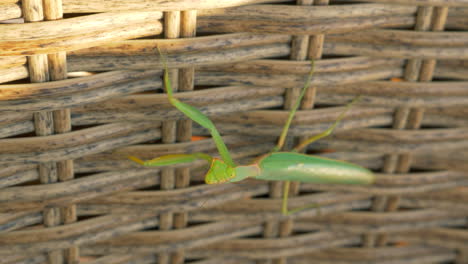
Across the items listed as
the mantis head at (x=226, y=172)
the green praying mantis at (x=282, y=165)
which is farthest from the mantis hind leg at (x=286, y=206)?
the mantis head at (x=226, y=172)

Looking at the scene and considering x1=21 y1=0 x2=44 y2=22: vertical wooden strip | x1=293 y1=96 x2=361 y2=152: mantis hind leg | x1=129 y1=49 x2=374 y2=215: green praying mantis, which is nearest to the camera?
x1=21 y1=0 x2=44 y2=22: vertical wooden strip

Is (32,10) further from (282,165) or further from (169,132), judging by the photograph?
(282,165)

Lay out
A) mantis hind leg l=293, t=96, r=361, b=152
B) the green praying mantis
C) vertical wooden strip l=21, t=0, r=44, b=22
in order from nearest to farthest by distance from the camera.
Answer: vertical wooden strip l=21, t=0, r=44, b=22
the green praying mantis
mantis hind leg l=293, t=96, r=361, b=152

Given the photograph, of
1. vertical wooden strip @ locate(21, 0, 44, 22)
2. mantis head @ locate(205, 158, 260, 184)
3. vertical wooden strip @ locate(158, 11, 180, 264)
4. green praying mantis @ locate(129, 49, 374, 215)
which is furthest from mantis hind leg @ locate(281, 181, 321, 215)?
vertical wooden strip @ locate(21, 0, 44, 22)

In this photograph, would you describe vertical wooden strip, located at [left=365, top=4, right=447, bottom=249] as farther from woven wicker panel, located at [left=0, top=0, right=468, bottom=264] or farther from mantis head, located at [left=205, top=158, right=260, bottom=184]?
mantis head, located at [left=205, top=158, right=260, bottom=184]

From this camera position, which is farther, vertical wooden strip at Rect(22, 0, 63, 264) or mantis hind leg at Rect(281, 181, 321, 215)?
mantis hind leg at Rect(281, 181, 321, 215)

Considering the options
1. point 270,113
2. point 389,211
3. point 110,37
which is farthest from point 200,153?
point 389,211

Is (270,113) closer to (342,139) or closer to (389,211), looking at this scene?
(342,139)

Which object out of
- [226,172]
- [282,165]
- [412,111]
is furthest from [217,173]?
[412,111]

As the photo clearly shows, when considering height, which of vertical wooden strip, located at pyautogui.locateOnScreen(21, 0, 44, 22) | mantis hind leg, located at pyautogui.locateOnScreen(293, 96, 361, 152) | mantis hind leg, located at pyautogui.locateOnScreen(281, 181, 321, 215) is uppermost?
vertical wooden strip, located at pyautogui.locateOnScreen(21, 0, 44, 22)
